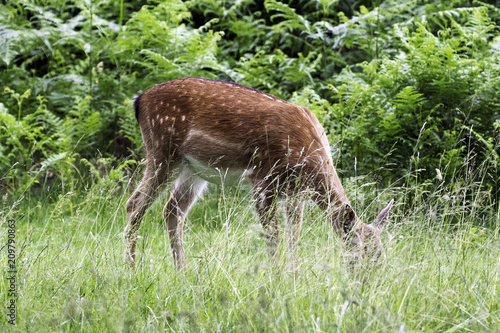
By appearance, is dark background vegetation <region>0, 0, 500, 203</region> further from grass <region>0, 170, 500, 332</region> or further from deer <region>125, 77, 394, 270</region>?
grass <region>0, 170, 500, 332</region>

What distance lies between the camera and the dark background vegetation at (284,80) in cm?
534

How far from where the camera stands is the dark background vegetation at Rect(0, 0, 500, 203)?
534cm

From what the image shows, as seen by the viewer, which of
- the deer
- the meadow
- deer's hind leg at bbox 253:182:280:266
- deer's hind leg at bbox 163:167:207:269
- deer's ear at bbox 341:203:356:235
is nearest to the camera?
the meadow

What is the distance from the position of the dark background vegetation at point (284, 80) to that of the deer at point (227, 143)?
29.8 inches

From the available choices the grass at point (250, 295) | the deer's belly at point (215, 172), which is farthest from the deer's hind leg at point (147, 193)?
the grass at point (250, 295)

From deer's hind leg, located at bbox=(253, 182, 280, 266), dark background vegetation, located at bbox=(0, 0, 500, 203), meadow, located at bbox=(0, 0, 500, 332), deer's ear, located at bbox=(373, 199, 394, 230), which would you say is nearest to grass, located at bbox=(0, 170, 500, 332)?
meadow, located at bbox=(0, 0, 500, 332)

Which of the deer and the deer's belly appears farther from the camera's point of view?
the deer's belly

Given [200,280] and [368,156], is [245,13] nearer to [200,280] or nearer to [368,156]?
[368,156]

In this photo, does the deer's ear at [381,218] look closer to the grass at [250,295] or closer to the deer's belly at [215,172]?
the grass at [250,295]

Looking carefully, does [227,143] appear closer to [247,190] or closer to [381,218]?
[247,190]

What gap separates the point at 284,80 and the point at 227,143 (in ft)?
10.7

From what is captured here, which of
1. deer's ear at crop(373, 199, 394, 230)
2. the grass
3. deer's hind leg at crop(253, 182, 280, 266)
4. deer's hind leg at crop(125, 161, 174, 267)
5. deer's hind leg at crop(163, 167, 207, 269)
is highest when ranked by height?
the grass

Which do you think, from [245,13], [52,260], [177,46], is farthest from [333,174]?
[245,13]

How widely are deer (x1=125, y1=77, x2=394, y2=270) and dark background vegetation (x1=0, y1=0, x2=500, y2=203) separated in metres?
0.76
